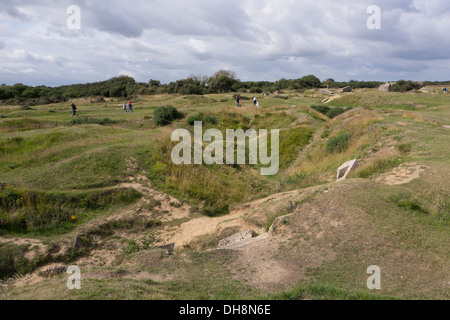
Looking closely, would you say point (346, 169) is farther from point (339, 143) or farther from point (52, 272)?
point (52, 272)

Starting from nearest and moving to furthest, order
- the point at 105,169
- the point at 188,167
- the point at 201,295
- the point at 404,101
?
the point at 201,295 → the point at 105,169 → the point at 188,167 → the point at 404,101

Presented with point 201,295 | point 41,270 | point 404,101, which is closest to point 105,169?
point 41,270

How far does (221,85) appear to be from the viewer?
64.2 m

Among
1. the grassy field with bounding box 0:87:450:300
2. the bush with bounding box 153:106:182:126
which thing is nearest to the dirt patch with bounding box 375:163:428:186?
the grassy field with bounding box 0:87:450:300

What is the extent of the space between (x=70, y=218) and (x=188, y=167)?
5.71 m

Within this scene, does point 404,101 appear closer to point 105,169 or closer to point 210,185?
point 210,185

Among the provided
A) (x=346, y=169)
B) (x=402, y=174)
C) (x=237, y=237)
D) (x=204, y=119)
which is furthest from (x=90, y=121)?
(x=402, y=174)

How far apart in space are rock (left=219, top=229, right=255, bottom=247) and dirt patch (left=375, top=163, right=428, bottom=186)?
493 cm

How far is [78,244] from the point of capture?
879cm

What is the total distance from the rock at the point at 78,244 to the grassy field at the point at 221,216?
173 mm

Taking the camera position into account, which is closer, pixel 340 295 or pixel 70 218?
pixel 340 295

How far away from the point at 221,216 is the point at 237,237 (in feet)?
10.0

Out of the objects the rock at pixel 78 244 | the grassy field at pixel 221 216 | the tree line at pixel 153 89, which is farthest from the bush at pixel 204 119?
A: the tree line at pixel 153 89

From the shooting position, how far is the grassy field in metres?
5.59
